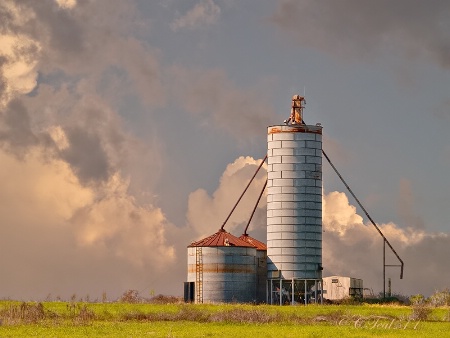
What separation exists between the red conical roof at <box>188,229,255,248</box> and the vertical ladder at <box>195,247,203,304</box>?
92 cm

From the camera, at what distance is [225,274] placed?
8462 centimetres

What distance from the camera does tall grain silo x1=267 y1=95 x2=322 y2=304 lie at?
86.5 metres

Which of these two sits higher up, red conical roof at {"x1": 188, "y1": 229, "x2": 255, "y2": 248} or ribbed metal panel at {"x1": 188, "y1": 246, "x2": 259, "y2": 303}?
red conical roof at {"x1": 188, "y1": 229, "x2": 255, "y2": 248}

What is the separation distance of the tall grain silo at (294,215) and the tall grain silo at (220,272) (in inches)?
96.1

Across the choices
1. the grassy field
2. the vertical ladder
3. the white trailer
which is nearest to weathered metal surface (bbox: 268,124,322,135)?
the vertical ladder

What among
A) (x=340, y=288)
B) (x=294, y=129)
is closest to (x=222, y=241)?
(x=294, y=129)

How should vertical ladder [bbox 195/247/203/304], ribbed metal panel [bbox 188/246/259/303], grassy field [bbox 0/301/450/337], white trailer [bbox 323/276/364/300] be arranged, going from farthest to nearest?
white trailer [bbox 323/276/364/300], vertical ladder [bbox 195/247/203/304], ribbed metal panel [bbox 188/246/259/303], grassy field [bbox 0/301/450/337]

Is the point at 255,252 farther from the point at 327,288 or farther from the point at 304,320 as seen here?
the point at 304,320

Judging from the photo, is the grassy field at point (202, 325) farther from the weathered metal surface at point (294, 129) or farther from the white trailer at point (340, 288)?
the white trailer at point (340, 288)

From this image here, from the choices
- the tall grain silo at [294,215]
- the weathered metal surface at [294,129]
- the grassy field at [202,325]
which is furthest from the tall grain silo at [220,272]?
the grassy field at [202,325]

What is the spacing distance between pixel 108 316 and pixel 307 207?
3172cm

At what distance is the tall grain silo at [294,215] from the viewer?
86.5 meters

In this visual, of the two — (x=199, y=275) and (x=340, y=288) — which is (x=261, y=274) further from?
(x=340, y=288)

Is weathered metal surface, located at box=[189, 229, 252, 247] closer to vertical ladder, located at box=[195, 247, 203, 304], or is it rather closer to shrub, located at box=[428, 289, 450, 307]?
vertical ladder, located at box=[195, 247, 203, 304]
